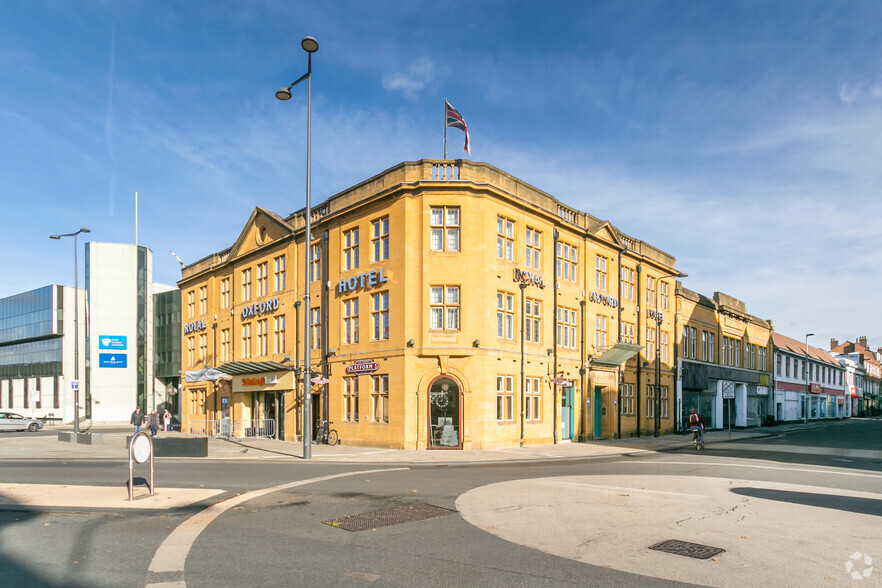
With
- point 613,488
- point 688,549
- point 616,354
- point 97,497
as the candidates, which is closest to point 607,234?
point 616,354

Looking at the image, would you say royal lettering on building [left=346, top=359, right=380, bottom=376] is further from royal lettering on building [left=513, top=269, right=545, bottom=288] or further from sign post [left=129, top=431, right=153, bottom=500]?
sign post [left=129, top=431, right=153, bottom=500]

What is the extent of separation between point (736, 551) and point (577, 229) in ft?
81.1

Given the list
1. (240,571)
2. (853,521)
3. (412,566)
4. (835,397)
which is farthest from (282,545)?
(835,397)

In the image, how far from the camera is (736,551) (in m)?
8.07

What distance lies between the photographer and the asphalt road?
6.95 metres

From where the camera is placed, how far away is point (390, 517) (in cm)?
1027

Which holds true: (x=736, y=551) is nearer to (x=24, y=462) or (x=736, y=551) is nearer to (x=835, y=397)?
(x=24, y=462)

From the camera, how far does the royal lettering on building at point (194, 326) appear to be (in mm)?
43344

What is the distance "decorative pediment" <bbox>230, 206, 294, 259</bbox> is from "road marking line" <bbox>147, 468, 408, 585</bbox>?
22.8 m

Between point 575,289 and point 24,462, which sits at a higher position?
point 575,289

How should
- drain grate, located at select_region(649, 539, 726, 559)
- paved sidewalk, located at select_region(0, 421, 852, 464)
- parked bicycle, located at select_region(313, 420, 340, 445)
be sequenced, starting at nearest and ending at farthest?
drain grate, located at select_region(649, 539, 726, 559) → paved sidewalk, located at select_region(0, 421, 852, 464) → parked bicycle, located at select_region(313, 420, 340, 445)

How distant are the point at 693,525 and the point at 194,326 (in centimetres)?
4034

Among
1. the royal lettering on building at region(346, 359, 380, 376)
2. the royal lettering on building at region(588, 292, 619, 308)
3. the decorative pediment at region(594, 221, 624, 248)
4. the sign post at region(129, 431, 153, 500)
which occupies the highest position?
the decorative pediment at region(594, 221, 624, 248)

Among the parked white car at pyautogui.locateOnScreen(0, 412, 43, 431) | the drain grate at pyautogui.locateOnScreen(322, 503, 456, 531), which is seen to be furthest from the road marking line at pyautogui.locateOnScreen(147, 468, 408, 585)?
the parked white car at pyautogui.locateOnScreen(0, 412, 43, 431)
